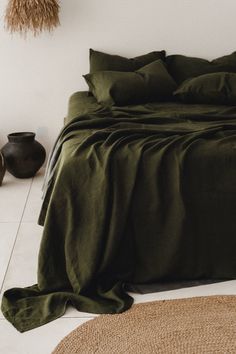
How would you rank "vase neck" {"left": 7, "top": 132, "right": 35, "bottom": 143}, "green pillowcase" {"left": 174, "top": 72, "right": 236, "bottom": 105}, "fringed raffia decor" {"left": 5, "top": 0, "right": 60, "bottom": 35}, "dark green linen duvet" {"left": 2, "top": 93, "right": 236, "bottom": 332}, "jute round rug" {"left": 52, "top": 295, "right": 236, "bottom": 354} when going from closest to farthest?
"jute round rug" {"left": 52, "top": 295, "right": 236, "bottom": 354} < "dark green linen duvet" {"left": 2, "top": 93, "right": 236, "bottom": 332} < "green pillowcase" {"left": 174, "top": 72, "right": 236, "bottom": 105} < "fringed raffia decor" {"left": 5, "top": 0, "right": 60, "bottom": 35} < "vase neck" {"left": 7, "top": 132, "right": 35, "bottom": 143}

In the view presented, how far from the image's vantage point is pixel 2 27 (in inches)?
144

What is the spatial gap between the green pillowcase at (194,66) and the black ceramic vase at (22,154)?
1.26 meters

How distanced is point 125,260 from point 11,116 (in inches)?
89.3

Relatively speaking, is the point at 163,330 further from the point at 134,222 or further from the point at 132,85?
the point at 132,85

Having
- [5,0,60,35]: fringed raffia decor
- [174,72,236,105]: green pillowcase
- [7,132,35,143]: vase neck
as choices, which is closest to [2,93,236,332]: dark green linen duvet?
[174,72,236,105]: green pillowcase

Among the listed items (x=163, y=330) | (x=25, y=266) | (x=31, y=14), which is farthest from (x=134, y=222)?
(x=31, y=14)

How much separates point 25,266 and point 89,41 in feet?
7.19

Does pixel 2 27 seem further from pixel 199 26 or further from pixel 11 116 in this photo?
pixel 199 26

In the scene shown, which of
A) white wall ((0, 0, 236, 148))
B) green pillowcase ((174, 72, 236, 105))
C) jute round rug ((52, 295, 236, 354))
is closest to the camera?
jute round rug ((52, 295, 236, 354))

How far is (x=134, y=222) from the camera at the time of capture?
201 centimetres

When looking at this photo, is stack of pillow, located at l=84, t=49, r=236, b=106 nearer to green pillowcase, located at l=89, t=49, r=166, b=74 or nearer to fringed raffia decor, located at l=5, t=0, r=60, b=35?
green pillowcase, located at l=89, t=49, r=166, b=74

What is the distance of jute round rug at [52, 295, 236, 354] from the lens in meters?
1.61

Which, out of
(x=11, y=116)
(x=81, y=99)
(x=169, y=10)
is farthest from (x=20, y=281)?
(x=169, y=10)

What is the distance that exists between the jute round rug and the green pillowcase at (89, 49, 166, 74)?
2.23m
